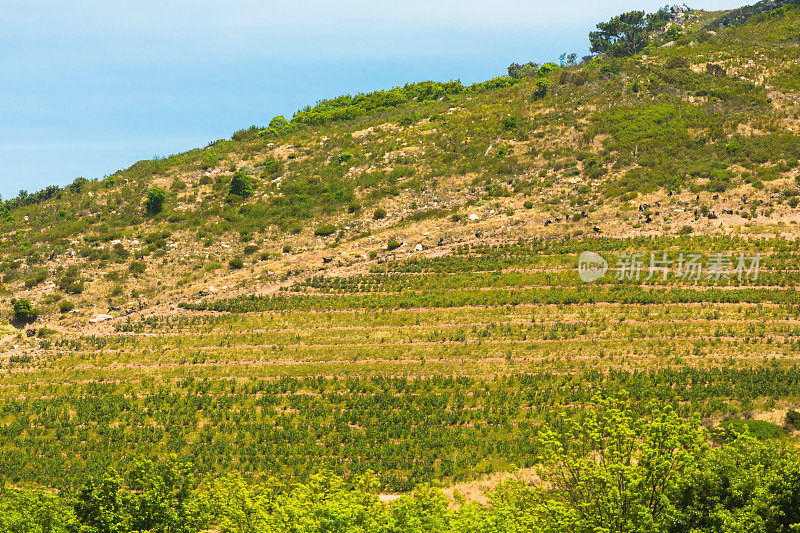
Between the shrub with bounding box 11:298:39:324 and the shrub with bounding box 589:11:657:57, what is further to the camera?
the shrub with bounding box 589:11:657:57

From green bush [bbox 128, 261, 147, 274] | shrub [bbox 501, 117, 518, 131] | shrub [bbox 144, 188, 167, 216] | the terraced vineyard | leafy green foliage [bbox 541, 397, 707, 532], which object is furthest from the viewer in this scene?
shrub [bbox 501, 117, 518, 131]

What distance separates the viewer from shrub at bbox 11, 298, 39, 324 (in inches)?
1988

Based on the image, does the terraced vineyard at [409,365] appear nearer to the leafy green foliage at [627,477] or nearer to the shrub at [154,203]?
the leafy green foliage at [627,477]

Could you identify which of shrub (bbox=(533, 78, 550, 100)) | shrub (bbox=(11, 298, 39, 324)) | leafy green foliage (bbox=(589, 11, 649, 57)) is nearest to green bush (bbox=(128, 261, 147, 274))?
shrub (bbox=(11, 298, 39, 324))

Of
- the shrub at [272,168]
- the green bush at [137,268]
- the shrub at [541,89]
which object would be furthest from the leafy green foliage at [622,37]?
the green bush at [137,268]

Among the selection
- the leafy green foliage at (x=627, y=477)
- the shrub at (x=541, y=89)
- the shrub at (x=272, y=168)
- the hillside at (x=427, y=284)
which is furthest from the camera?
the shrub at (x=541, y=89)

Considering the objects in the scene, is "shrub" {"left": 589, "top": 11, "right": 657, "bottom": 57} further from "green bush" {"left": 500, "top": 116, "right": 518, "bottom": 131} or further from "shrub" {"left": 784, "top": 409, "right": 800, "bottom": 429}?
"shrub" {"left": 784, "top": 409, "right": 800, "bottom": 429}

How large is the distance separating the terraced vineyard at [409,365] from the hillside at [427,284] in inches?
6.8

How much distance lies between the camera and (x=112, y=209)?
68562mm

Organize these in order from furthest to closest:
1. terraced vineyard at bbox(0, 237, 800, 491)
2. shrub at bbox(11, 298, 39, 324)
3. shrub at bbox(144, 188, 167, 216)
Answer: shrub at bbox(144, 188, 167, 216) < shrub at bbox(11, 298, 39, 324) < terraced vineyard at bbox(0, 237, 800, 491)

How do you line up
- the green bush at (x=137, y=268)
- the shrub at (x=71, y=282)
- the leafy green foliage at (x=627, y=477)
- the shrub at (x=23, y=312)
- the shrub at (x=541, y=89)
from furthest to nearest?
the shrub at (x=541, y=89) → the green bush at (x=137, y=268) → the shrub at (x=71, y=282) → the shrub at (x=23, y=312) → the leafy green foliage at (x=627, y=477)

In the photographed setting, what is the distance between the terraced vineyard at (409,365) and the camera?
31922 millimetres

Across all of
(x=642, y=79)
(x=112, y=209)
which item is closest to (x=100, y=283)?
(x=112, y=209)

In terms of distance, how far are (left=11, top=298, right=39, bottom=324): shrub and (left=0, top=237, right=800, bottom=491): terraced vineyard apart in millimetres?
3722
